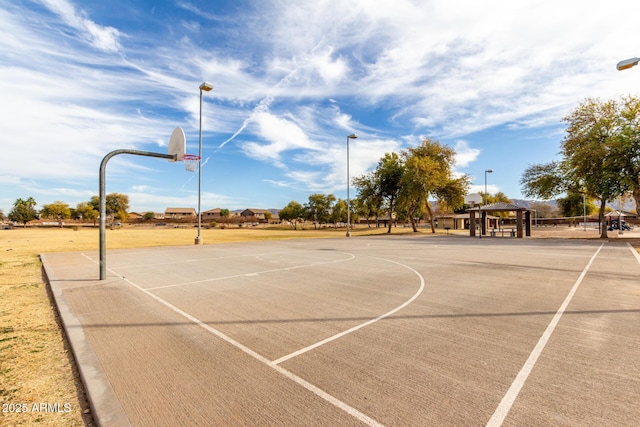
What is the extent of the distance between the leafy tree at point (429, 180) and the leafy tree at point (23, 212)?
12461 centimetres

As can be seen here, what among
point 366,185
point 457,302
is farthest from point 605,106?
point 457,302

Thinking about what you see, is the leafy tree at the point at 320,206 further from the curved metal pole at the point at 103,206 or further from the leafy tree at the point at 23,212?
the leafy tree at the point at 23,212

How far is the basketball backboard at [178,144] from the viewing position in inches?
451

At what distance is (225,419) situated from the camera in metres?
2.98

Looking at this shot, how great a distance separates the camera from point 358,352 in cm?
444

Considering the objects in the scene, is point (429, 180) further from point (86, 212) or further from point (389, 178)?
point (86, 212)

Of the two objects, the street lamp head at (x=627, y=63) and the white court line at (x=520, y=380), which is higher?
the street lamp head at (x=627, y=63)

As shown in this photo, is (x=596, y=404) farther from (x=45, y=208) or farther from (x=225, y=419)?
(x=45, y=208)

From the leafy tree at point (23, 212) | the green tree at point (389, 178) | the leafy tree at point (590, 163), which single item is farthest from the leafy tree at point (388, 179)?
the leafy tree at point (23, 212)

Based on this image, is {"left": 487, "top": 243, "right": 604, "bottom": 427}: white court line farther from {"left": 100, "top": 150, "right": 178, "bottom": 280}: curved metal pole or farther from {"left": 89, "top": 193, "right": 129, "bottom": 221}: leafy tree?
{"left": 89, "top": 193, "right": 129, "bottom": 221}: leafy tree

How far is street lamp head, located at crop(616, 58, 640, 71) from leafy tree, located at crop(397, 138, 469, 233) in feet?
97.3

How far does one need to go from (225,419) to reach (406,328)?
3500 millimetres

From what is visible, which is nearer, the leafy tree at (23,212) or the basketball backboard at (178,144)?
the basketball backboard at (178,144)

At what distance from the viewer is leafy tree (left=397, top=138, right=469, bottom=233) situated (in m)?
42.0
